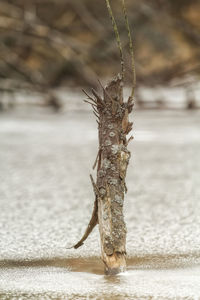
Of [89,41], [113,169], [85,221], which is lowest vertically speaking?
[85,221]

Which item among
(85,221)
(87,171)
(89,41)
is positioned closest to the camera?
(85,221)

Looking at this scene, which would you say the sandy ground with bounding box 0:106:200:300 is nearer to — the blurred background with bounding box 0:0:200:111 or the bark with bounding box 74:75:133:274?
the bark with bounding box 74:75:133:274

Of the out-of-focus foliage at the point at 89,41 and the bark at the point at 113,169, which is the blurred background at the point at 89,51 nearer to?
the out-of-focus foliage at the point at 89,41

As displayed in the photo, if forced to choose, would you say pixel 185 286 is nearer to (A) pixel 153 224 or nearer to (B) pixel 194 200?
(A) pixel 153 224

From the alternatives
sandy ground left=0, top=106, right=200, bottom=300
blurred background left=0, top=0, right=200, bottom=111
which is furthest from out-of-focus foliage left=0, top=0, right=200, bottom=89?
sandy ground left=0, top=106, right=200, bottom=300

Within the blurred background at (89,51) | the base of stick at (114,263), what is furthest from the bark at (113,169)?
the blurred background at (89,51)

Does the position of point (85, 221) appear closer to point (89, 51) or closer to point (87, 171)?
point (87, 171)

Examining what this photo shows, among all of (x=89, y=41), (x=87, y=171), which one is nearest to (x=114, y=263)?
(x=87, y=171)
